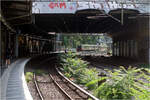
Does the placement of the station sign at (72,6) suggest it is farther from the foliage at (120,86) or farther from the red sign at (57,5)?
the foliage at (120,86)

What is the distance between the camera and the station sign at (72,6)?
62.7ft

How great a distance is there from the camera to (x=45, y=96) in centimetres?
988

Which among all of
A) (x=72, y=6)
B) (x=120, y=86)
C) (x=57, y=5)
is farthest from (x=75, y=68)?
(x=120, y=86)

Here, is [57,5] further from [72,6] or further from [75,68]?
[75,68]

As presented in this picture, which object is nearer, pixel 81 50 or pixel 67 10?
pixel 67 10

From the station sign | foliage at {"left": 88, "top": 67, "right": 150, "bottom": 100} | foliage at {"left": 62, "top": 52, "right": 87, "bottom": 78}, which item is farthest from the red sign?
foliage at {"left": 88, "top": 67, "right": 150, "bottom": 100}

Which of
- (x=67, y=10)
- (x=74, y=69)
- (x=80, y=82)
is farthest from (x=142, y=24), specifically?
(x=80, y=82)

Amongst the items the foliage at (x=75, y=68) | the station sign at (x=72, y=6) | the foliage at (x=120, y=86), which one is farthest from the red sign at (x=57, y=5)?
the foliage at (x=120, y=86)

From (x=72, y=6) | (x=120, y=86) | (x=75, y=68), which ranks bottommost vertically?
(x=75, y=68)

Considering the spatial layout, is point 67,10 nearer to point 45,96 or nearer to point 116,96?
point 45,96

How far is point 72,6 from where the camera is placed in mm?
19922

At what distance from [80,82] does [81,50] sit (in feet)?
162

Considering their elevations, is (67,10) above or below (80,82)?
above

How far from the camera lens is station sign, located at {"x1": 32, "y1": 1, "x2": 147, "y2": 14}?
62.7 feet
